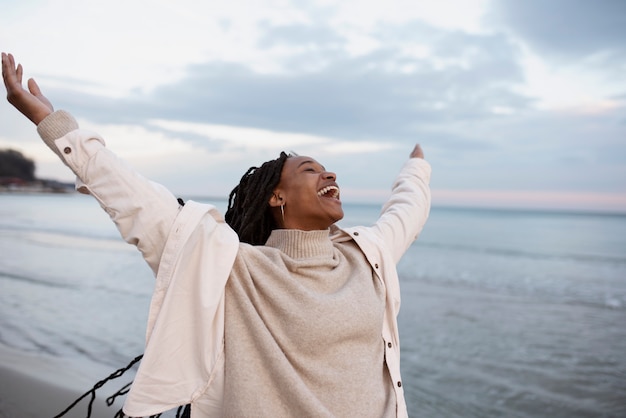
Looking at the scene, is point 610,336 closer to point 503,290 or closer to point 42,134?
point 503,290

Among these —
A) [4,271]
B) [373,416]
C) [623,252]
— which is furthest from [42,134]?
[623,252]

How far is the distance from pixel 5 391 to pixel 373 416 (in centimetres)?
330

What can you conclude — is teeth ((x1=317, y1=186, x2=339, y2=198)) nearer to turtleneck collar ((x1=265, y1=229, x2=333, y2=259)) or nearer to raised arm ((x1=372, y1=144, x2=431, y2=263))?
turtleneck collar ((x1=265, y1=229, x2=333, y2=259))

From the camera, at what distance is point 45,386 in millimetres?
4129

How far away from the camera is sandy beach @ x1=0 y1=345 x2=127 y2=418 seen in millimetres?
3697

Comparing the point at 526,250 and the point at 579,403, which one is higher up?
the point at 526,250

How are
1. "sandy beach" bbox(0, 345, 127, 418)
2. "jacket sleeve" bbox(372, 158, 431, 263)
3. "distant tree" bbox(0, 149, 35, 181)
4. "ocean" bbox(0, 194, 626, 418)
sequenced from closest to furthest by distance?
"jacket sleeve" bbox(372, 158, 431, 263), "sandy beach" bbox(0, 345, 127, 418), "ocean" bbox(0, 194, 626, 418), "distant tree" bbox(0, 149, 35, 181)

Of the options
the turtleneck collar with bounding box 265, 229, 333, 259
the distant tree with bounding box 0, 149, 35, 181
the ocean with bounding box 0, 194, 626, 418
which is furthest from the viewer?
the distant tree with bounding box 0, 149, 35, 181

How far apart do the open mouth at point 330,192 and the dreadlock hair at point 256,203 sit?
8.2 inches

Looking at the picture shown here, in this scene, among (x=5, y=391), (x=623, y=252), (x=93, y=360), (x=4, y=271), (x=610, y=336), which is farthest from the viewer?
(x=623, y=252)

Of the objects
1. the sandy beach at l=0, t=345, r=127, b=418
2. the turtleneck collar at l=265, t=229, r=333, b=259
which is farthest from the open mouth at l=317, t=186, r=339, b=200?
the sandy beach at l=0, t=345, r=127, b=418

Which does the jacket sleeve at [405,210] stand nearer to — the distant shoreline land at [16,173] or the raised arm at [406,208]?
the raised arm at [406,208]

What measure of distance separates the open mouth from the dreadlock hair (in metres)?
0.21

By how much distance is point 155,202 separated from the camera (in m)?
1.66
